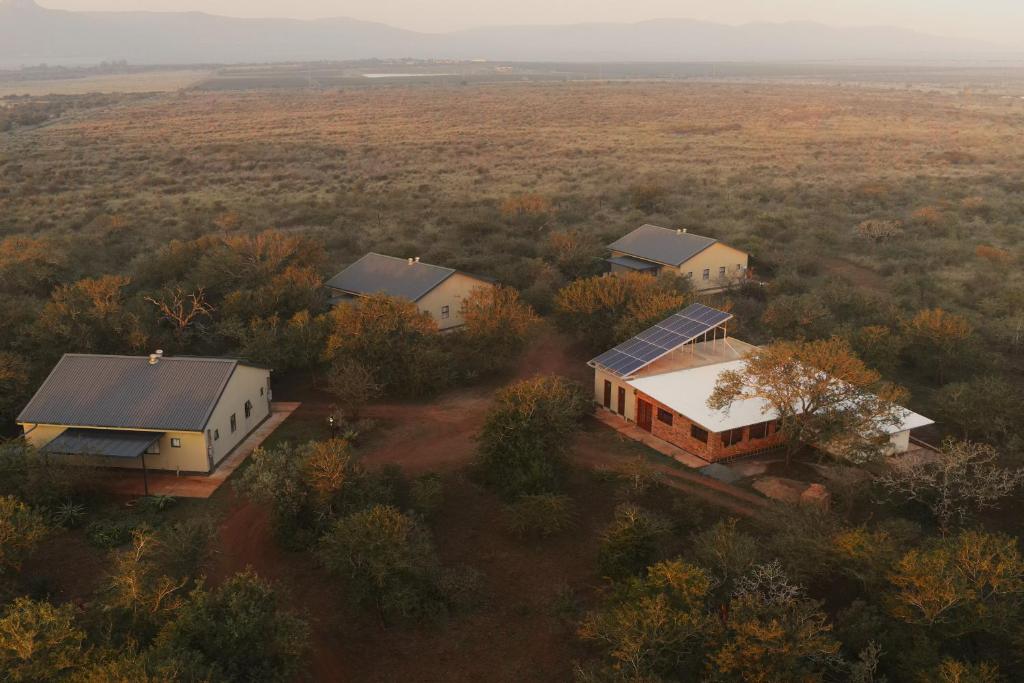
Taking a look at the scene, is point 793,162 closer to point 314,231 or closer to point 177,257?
point 314,231

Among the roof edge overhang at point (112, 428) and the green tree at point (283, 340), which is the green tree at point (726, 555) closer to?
the roof edge overhang at point (112, 428)

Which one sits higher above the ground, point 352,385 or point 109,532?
point 352,385


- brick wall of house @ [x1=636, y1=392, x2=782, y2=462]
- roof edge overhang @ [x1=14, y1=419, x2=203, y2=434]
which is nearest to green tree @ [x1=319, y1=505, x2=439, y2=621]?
roof edge overhang @ [x1=14, y1=419, x2=203, y2=434]

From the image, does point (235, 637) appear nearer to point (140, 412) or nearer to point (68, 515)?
point (68, 515)

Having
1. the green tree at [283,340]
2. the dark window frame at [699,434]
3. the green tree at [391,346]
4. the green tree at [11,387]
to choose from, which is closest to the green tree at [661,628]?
the dark window frame at [699,434]

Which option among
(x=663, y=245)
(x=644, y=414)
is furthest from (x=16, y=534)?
(x=663, y=245)

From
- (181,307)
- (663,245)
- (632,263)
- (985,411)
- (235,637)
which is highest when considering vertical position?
(235,637)
